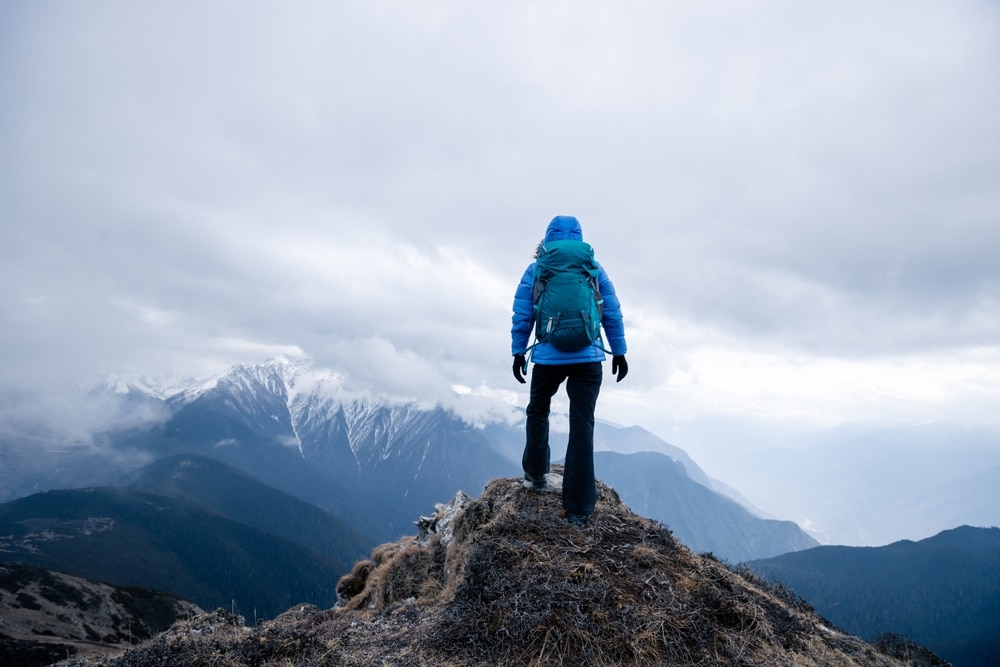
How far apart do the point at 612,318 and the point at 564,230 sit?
177cm

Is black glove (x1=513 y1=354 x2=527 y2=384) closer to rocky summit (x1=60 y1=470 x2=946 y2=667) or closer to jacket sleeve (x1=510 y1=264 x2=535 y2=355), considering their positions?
jacket sleeve (x1=510 y1=264 x2=535 y2=355)

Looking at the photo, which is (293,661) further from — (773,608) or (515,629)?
(773,608)

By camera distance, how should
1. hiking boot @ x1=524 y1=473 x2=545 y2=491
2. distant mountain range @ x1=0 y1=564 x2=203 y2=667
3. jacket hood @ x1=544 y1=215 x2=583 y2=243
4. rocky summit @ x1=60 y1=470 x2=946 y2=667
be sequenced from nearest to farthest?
rocky summit @ x1=60 y1=470 x2=946 y2=667, jacket hood @ x1=544 y1=215 x2=583 y2=243, hiking boot @ x1=524 y1=473 x2=545 y2=491, distant mountain range @ x1=0 y1=564 x2=203 y2=667

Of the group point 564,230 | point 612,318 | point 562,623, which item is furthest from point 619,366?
point 562,623

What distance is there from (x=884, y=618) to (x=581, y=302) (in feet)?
837

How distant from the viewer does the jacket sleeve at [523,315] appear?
8398 millimetres

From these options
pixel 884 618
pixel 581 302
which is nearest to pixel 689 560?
pixel 581 302

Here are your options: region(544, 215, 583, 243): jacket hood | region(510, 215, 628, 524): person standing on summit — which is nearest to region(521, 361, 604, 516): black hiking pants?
region(510, 215, 628, 524): person standing on summit

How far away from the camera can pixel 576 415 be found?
26.7 feet

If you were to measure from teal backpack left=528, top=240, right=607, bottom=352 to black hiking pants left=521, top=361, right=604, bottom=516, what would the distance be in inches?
20.8

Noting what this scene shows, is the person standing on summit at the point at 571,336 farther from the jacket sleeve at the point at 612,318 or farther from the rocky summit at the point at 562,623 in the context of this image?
the rocky summit at the point at 562,623

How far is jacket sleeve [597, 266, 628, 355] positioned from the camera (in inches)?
331

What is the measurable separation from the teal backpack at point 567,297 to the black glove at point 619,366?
608 mm

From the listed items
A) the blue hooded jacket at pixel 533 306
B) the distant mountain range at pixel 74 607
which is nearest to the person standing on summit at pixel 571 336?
the blue hooded jacket at pixel 533 306
